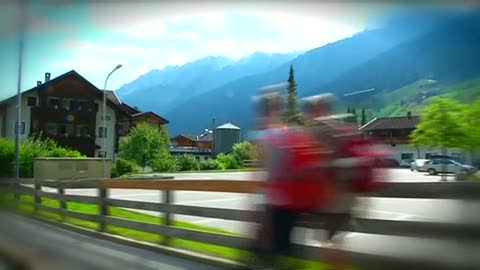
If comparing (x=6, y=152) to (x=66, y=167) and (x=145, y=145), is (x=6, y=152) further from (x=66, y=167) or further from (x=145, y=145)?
(x=145, y=145)

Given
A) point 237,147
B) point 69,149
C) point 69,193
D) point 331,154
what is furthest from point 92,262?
point 331,154

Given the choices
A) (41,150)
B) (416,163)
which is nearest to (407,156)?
(416,163)

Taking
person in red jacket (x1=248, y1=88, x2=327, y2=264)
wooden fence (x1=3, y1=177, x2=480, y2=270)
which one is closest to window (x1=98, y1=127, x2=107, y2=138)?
wooden fence (x1=3, y1=177, x2=480, y2=270)

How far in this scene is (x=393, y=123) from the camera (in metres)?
1.41

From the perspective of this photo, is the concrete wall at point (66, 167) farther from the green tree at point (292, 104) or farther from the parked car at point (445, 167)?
the parked car at point (445, 167)

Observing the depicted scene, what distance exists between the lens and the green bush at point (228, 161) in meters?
1.89

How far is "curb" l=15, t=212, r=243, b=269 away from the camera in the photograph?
3.18 metres

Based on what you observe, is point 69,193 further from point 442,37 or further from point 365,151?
point 442,37

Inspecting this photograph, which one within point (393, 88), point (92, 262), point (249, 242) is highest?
point (393, 88)

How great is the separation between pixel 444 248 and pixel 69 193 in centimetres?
256

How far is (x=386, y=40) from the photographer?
1416 mm

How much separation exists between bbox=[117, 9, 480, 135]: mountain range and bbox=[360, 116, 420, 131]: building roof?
43 mm

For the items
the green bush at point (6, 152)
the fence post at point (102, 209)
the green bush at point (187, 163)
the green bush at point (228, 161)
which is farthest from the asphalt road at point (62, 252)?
the green bush at point (228, 161)

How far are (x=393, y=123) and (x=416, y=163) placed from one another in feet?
0.46
